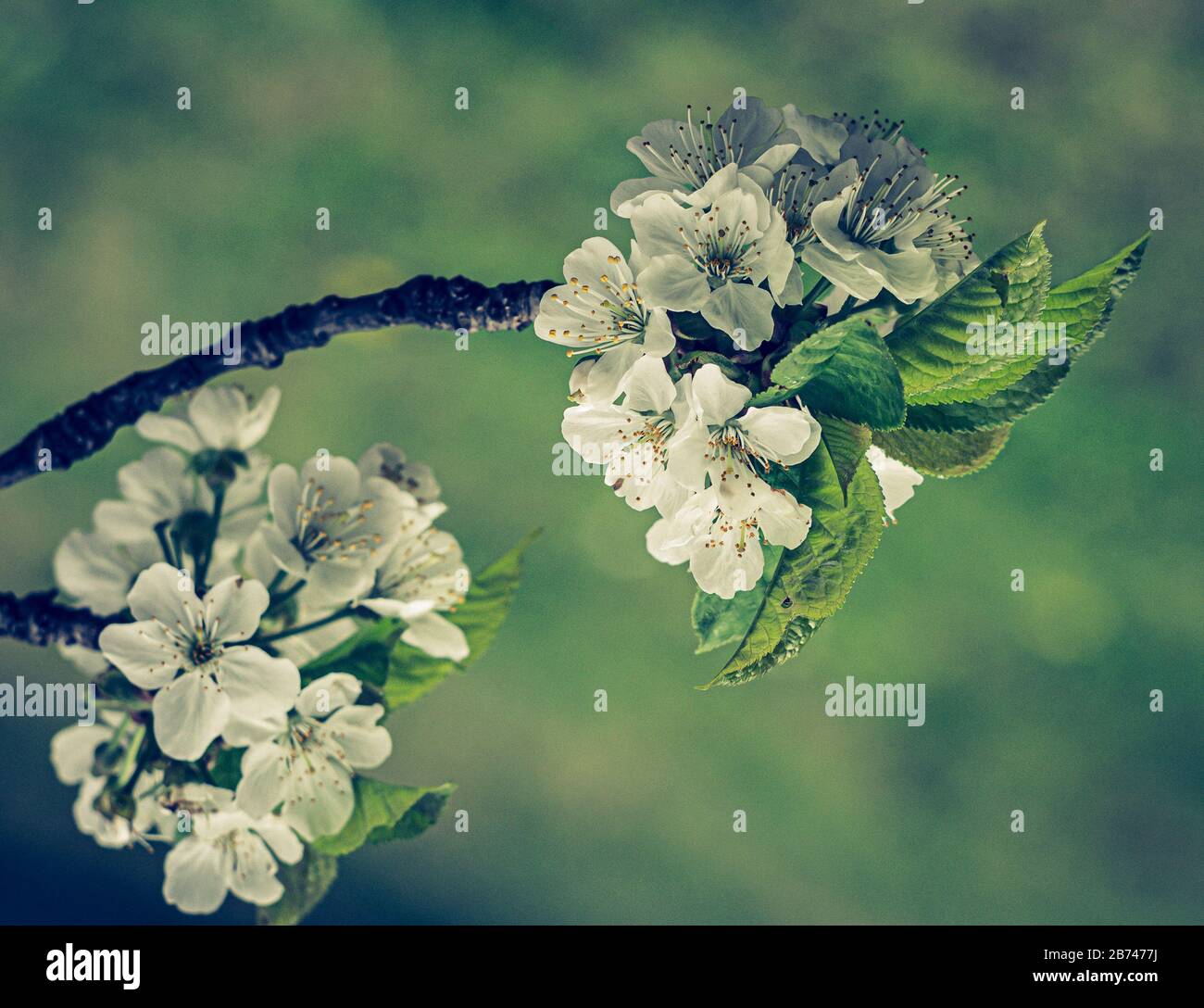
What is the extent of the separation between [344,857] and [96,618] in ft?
2.41

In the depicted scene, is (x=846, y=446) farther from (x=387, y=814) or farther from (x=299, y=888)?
(x=299, y=888)

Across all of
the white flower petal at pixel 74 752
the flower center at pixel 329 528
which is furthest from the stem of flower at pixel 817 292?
the white flower petal at pixel 74 752

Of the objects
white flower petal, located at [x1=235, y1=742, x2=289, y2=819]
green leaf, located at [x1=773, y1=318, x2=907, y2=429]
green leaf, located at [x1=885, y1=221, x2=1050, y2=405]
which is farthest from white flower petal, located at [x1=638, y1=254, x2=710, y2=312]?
white flower petal, located at [x1=235, y1=742, x2=289, y2=819]

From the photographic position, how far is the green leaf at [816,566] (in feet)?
3.30

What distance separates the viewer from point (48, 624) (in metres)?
1.44

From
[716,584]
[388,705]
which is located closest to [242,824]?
[388,705]

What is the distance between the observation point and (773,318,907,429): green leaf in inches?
37.2

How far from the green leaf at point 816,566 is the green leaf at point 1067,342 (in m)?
0.13

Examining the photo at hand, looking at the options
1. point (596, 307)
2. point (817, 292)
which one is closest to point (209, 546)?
point (596, 307)

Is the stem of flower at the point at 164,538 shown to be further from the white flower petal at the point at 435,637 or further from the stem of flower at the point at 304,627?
the white flower petal at the point at 435,637

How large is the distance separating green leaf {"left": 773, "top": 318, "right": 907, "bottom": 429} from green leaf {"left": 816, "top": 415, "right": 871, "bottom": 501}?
0.01 m

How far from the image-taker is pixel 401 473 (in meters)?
1.46

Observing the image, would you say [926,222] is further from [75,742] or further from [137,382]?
[75,742]

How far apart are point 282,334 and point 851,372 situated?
0.77m
